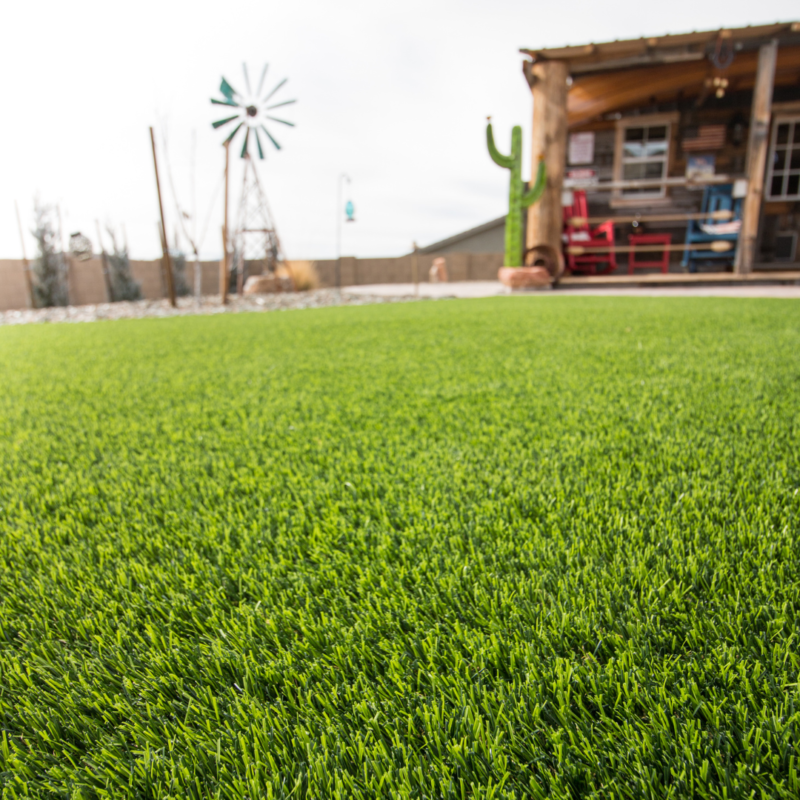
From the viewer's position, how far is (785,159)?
1012 centimetres

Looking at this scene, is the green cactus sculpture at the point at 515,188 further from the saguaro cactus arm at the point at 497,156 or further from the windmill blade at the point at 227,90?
the windmill blade at the point at 227,90

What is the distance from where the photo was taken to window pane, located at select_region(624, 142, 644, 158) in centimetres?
1049

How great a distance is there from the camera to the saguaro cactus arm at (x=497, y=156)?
8227mm

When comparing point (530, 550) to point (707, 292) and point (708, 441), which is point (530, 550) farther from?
point (707, 292)

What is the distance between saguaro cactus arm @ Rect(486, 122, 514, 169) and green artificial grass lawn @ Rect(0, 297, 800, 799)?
7506 millimetres

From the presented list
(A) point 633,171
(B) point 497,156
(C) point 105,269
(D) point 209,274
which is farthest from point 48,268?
(A) point 633,171

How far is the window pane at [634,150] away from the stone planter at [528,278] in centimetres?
432

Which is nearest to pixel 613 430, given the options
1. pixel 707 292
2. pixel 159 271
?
pixel 707 292

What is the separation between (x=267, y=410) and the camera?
207 cm

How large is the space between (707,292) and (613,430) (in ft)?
24.6

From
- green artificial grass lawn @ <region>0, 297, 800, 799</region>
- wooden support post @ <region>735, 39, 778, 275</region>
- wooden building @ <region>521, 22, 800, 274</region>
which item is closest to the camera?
green artificial grass lawn @ <region>0, 297, 800, 799</region>

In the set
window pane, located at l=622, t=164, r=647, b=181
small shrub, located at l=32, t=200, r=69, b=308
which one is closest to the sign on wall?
window pane, located at l=622, t=164, r=647, b=181

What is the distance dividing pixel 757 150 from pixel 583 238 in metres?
2.79

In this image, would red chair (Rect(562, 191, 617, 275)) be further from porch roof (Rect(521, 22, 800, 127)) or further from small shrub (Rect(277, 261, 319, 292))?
small shrub (Rect(277, 261, 319, 292))
